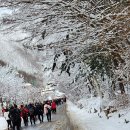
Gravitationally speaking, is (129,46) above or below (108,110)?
above

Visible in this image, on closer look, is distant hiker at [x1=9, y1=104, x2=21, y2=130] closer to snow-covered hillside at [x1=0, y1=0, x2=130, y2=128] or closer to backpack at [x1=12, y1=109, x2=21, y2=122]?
backpack at [x1=12, y1=109, x2=21, y2=122]

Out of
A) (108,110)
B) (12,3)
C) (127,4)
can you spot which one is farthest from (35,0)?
(108,110)

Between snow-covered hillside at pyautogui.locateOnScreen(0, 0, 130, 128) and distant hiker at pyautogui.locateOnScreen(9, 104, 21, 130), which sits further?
distant hiker at pyautogui.locateOnScreen(9, 104, 21, 130)

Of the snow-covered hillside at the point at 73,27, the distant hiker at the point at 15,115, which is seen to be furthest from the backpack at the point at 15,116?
the snow-covered hillside at the point at 73,27

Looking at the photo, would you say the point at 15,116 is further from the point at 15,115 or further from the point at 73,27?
the point at 73,27

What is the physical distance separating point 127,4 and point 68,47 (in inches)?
85.3

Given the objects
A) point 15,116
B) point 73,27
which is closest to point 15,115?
point 15,116

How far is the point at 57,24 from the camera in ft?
44.0

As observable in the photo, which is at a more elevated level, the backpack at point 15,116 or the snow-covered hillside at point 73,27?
the snow-covered hillside at point 73,27

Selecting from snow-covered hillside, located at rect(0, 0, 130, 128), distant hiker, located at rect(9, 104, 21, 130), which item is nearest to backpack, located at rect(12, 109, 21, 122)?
distant hiker, located at rect(9, 104, 21, 130)

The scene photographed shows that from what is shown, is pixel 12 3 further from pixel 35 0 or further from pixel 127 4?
pixel 127 4

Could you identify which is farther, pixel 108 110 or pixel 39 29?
pixel 108 110

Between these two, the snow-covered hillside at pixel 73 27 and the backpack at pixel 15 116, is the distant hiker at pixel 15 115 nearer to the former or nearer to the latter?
the backpack at pixel 15 116

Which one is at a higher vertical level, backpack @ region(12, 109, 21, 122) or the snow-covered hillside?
the snow-covered hillside
